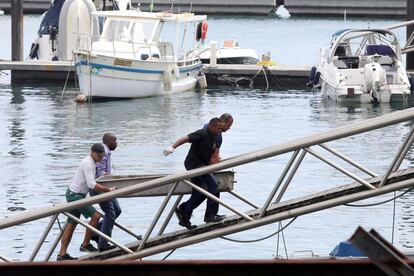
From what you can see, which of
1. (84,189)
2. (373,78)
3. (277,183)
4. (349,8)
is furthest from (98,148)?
(349,8)

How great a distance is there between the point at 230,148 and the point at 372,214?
1086cm

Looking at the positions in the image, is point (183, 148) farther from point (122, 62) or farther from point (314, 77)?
point (314, 77)

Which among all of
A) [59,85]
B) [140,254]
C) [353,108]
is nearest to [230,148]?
[353,108]

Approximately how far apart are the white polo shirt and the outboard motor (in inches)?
1118

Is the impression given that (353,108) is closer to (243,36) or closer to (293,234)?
(293,234)

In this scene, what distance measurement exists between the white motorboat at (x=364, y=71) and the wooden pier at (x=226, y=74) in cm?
323

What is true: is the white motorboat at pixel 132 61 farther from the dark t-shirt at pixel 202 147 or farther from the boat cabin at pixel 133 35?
the dark t-shirt at pixel 202 147

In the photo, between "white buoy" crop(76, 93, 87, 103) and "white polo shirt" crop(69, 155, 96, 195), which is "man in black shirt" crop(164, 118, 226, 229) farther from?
"white buoy" crop(76, 93, 87, 103)

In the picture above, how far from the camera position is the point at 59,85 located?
171 feet

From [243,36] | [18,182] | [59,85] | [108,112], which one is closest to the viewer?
[18,182]

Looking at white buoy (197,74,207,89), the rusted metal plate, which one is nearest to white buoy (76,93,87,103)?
white buoy (197,74,207,89)

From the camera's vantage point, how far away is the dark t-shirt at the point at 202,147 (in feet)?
56.7

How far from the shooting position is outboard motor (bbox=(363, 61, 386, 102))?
150ft

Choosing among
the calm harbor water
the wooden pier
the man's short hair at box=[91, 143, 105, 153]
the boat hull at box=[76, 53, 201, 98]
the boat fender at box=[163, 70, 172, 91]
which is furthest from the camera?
the wooden pier
